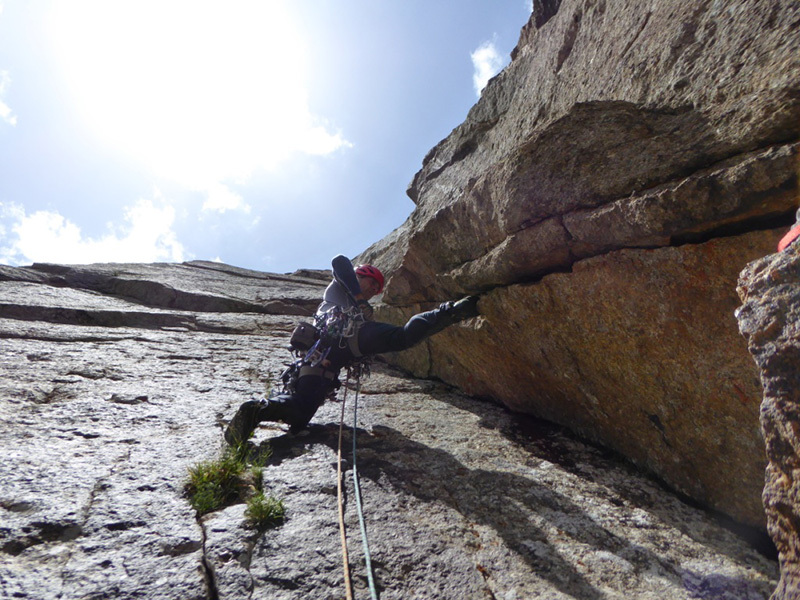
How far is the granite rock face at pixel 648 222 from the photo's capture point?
8.64 feet

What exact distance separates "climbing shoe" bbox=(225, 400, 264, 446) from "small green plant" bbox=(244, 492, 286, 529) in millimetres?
1318

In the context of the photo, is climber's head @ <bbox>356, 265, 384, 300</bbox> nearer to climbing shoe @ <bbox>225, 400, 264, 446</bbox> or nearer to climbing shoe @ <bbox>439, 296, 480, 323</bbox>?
climbing shoe @ <bbox>439, 296, 480, 323</bbox>

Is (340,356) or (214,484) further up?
(340,356)

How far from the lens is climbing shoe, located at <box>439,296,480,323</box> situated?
199 inches

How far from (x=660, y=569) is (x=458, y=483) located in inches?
63.3

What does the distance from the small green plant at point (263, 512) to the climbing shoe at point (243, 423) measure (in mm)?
1318

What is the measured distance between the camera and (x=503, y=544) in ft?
9.44

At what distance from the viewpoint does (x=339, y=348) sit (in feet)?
18.0

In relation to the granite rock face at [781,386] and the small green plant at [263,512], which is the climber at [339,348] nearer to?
the small green plant at [263,512]

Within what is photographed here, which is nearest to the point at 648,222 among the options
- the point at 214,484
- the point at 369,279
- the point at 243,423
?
the point at 214,484

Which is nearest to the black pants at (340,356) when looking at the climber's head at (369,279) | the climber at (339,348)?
the climber at (339,348)

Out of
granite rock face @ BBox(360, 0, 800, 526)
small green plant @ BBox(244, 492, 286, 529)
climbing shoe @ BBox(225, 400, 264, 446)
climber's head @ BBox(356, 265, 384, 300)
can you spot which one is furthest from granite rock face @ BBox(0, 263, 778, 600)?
climber's head @ BBox(356, 265, 384, 300)

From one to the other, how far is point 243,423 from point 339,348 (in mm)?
1508

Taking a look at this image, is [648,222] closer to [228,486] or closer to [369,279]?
[228,486]
